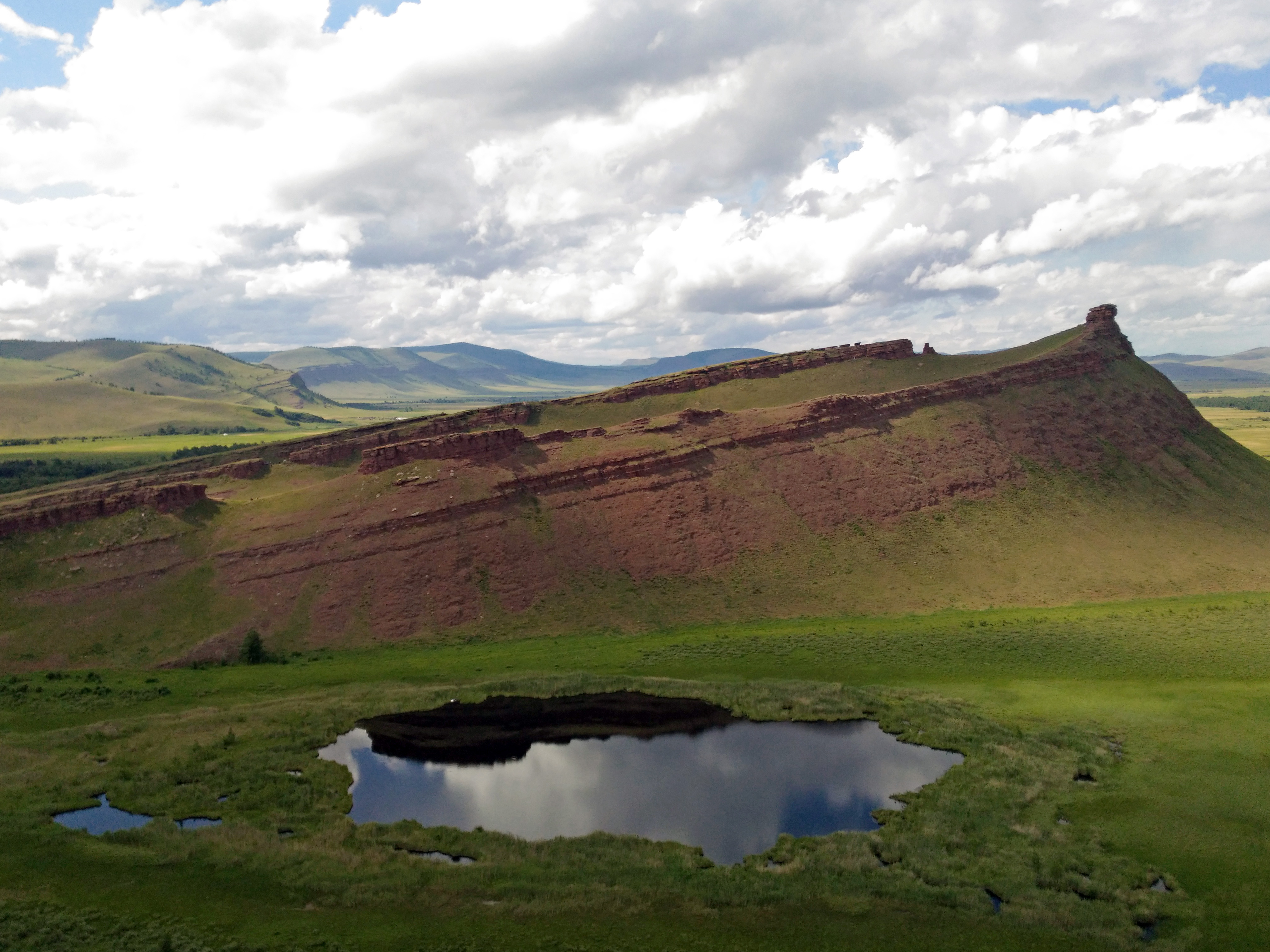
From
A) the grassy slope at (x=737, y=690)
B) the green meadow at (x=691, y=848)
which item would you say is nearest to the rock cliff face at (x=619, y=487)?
the grassy slope at (x=737, y=690)

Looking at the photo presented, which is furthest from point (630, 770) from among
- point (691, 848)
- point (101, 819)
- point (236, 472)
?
point (236, 472)

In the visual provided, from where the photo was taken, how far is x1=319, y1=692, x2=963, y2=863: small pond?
37531mm

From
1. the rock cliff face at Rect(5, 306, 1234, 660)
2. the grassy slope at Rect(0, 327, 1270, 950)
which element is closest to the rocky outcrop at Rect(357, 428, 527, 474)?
the rock cliff face at Rect(5, 306, 1234, 660)

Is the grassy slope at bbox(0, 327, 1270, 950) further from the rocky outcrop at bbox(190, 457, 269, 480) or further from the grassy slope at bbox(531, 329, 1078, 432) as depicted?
the grassy slope at bbox(531, 329, 1078, 432)

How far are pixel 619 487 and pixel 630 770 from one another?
4545 centimetres

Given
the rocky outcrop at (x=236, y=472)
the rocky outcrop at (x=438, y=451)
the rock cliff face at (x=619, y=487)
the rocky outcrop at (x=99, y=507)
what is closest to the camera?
the rock cliff face at (x=619, y=487)

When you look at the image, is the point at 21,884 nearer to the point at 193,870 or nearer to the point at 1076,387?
the point at 193,870

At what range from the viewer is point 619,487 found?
3401 inches

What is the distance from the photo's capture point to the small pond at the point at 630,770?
37531 mm

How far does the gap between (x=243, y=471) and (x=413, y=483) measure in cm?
3181

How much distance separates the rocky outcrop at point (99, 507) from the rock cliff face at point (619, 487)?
0.92 feet

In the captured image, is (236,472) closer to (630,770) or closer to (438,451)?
(438,451)

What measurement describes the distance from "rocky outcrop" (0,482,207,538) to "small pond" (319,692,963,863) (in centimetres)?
4554

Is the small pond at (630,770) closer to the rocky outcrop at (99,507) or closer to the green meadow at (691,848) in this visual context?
the green meadow at (691,848)
